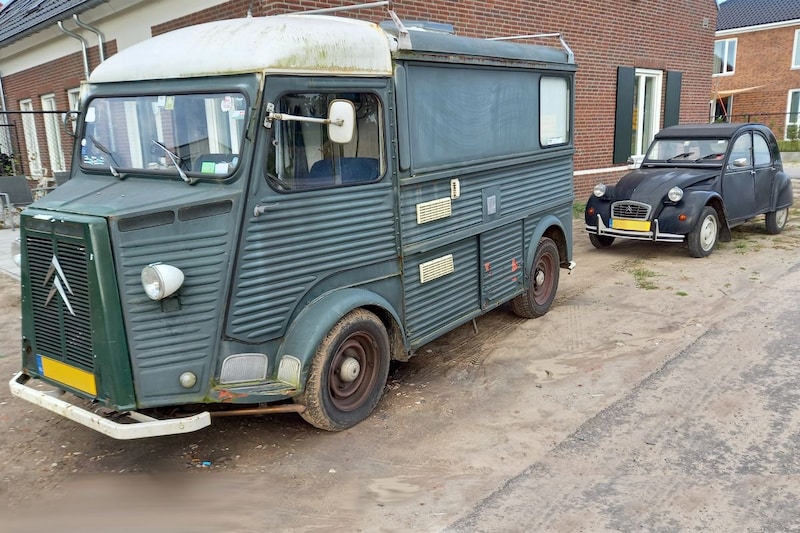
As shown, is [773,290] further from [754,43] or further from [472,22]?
[754,43]

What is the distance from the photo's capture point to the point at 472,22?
10.0m

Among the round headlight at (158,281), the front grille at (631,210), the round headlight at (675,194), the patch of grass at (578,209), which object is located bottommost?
the patch of grass at (578,209)

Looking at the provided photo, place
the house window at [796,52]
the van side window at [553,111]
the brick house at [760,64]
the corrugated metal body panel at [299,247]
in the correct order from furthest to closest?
the brick house at [760,64] → the house window at [796,52] → the van side window at [553,111] → the corrugated metal body panel at [299,247]

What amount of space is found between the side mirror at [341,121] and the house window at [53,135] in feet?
39.7

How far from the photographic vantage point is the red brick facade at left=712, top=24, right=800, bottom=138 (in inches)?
1012

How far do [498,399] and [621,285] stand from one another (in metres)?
3.54

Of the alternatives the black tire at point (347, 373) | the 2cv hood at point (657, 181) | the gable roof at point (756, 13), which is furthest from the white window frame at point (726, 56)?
the black tire at point (347, 373)

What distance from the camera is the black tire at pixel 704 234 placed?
27.5 ft

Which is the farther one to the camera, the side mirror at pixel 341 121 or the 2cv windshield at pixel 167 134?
the side mirror at pixel 341 121

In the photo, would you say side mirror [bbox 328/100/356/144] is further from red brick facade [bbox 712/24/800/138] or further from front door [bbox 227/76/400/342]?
red brick facade [bbox 712/24/800/138]

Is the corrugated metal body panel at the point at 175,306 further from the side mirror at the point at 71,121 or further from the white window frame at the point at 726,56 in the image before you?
the white window frame at the point at 726,56

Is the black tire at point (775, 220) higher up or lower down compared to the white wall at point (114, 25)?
lower down

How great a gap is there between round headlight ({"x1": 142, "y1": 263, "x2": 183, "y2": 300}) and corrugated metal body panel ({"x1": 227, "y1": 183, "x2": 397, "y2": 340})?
37 cm

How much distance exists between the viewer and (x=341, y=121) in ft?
12.0
